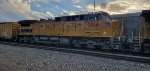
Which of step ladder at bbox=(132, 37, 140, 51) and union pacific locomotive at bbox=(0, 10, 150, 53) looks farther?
union pacific locomotive at bbox=(0, 10, 150, 53)

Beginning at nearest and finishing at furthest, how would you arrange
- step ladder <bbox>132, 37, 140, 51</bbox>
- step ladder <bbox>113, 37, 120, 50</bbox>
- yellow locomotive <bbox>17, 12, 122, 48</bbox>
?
step ladder <bbox>132, 37, 140, 51</bbox> < step ladder <bbox>113, 37, 120, 50</bbox> < yellow locomotive <bbox>17, 12, 122, 48</bbox>

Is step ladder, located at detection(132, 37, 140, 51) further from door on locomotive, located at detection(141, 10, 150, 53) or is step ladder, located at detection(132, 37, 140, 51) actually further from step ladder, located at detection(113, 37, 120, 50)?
step ladder, located at detection(113, 37, 120, 50)

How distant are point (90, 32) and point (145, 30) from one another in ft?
20.1

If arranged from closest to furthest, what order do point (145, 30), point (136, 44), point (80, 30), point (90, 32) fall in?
point (145, 30), point (136, 44), point (90, 32), point (80, 30)

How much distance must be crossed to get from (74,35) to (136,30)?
7.29 metres

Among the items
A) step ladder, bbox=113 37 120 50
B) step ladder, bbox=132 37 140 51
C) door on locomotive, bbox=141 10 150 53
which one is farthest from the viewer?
step ladder, bbox=113 37 120 50

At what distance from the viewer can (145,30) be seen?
1805 cm

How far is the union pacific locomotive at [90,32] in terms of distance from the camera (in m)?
18.3

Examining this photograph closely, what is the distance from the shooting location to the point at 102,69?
11750 millimetres

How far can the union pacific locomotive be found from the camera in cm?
1828

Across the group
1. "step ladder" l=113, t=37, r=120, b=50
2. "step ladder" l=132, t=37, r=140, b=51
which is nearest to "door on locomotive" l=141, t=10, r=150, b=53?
"step ladder" l=132, t=37, r=140, b=51

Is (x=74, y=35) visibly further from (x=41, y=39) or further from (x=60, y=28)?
(x=41, y=39)

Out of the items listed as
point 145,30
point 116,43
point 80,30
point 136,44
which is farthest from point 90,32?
point 145,30

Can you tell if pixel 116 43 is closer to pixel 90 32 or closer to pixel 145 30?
pixel 145 30
